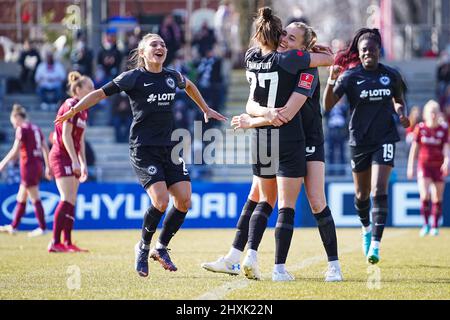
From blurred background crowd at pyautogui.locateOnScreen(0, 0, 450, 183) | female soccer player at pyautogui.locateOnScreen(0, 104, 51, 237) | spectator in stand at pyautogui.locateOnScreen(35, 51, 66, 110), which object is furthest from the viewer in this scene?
spectator in stand at pyautogui.locateOnScreen(35, 51, 66, 110)

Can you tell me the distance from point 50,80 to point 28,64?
6.77 ft

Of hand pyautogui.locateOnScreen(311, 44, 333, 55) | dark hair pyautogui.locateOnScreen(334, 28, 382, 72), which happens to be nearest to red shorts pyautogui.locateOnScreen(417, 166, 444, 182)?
dark hair pyautogui.locateOnScreen(334, 28, 382, 72)

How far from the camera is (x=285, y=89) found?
8406mm

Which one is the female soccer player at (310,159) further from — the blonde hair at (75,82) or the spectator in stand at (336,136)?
the spectator in stand at (336,136)

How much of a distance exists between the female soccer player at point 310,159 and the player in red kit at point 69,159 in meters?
3.49

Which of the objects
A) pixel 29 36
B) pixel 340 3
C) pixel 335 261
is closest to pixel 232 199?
pixel 335 261

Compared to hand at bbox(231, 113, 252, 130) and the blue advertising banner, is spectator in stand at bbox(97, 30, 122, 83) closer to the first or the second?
the blue advertising banner

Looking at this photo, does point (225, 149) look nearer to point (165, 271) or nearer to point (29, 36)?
point (29, 36)

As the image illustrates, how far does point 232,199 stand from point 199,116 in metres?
4.68

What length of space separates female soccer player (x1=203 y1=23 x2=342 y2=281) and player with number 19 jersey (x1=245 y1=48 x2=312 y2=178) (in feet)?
0.37

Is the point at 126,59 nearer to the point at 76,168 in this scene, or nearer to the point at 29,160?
the point at 29,160

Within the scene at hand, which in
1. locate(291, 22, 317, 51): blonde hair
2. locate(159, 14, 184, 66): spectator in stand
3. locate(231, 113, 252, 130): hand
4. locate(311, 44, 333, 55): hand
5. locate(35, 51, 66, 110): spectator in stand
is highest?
locate(159, 14, 184, 66): spectator in stand

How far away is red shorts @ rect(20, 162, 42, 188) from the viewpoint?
52.5 ft

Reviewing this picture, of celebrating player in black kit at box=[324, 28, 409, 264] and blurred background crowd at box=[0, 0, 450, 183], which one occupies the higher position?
blurred background crowd at box=[0, 0, 450, 183]
